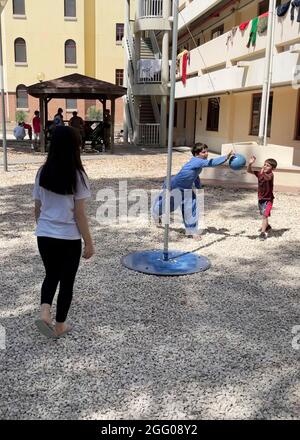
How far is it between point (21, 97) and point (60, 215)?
39.6 m

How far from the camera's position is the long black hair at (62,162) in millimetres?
3227

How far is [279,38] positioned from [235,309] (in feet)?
35.3

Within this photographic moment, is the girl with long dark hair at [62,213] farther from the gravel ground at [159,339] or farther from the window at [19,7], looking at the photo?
the window at [19,7]

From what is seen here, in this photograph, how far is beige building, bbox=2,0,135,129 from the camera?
127 feet

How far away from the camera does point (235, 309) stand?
14.4 ft

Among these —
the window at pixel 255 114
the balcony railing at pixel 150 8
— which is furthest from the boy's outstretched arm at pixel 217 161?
the balcony railing at pixel 150 8

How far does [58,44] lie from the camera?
130 ft

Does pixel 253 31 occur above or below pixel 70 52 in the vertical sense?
below

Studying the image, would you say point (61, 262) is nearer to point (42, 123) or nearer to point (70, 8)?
point (42, 123)

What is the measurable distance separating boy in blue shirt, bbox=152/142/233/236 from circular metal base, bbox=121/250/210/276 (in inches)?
32.1

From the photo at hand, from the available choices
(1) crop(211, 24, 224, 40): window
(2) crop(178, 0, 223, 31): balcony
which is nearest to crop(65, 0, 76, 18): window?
(2) crop(178, 0, 223, 31): balcony

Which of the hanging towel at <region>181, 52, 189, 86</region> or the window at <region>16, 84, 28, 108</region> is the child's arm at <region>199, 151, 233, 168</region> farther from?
the window at <region>16, 84, 28, 108</region>

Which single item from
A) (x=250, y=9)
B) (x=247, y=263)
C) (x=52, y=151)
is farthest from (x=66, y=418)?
(x=250, y=9)

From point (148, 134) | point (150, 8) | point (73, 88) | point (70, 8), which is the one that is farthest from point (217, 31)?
point (70, 8)
